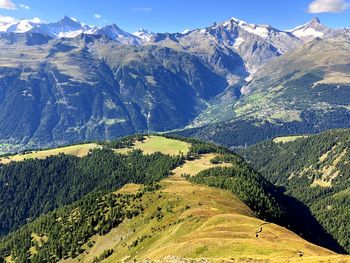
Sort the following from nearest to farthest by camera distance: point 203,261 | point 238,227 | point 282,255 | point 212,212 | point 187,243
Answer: point 203,261 → point 282,255 → point 187,243 → point 238,227 → point 212,212

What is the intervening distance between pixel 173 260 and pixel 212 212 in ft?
296

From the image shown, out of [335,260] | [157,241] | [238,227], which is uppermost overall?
[335,260]

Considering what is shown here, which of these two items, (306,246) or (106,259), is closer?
(306,246)

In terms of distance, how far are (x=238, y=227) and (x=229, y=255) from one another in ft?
134

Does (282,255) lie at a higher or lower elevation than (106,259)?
higher

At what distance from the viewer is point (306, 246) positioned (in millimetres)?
137000

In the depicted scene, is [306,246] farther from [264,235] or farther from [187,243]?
[187,243]

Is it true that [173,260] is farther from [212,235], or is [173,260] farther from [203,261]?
[212,235]

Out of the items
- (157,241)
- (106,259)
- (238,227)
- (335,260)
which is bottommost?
(106,259)

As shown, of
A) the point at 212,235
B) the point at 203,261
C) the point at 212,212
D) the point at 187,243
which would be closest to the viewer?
the point at 203,261

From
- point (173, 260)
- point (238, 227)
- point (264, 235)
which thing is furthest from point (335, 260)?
point (238, 227)

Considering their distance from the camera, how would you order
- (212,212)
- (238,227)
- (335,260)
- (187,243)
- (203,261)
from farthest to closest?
(212,212) → (238,227) → (187,243) → (203,261) → (335,260)

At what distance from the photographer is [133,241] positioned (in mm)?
198875

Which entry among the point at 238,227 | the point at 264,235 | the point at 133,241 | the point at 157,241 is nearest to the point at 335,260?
the point at 264,235
